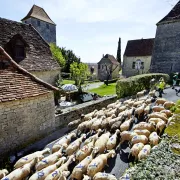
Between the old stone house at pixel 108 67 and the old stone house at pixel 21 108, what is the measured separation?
34.3 m

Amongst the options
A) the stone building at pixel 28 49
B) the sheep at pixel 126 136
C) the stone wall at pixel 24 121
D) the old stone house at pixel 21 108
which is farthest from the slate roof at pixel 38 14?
the sheep at pixel 126 136

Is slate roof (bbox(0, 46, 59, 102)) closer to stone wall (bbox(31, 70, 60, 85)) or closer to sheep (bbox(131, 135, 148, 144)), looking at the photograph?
stone wall (bbox(31, 70, 60, 85))

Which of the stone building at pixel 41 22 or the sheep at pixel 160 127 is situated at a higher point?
the stone building at pixel 41 22

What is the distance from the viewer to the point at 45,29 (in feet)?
154

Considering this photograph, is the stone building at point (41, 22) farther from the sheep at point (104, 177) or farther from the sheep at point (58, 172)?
the sheep at point (104, 177)

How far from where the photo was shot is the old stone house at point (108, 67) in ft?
150

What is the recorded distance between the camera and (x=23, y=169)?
22.7ft

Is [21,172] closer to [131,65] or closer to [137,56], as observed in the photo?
[137,56]

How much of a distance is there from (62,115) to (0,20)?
10.6m

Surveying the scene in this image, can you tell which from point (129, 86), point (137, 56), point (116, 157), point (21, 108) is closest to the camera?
point (116, 157)

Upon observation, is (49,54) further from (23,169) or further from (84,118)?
(23,169)


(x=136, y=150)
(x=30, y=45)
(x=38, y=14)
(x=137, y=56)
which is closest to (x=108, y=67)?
(x=137, y=56)

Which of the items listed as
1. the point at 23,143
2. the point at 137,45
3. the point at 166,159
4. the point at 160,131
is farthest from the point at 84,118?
the point at 137,45

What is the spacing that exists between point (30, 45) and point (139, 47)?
1189 inches
